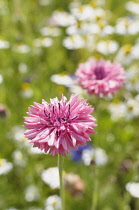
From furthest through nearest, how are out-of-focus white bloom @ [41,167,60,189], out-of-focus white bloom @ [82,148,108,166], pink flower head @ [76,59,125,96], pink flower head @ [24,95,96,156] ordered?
out-of-focus white bloom @ [82,148,108,166], out-of-focus white bloom @ [41,167,60,189], pink flower head @ [76,59,125,96], pink flower head @ [24,95,96,156]

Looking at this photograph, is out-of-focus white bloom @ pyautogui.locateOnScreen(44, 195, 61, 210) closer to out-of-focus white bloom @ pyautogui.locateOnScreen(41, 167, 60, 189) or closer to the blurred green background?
out-of-focus white bloom @ pyautogui.locateOnScreen(41, 167, 60, 189)

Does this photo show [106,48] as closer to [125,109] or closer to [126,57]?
[126,57]

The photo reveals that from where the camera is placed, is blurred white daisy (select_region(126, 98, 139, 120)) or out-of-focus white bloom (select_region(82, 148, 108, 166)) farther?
blurred white daisy (select_region(126, 98, 139, 120))

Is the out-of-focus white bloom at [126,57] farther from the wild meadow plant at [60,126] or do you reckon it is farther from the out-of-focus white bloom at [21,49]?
the wild meadow plant at [60,126]

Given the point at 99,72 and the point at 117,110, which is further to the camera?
the point at 117,110

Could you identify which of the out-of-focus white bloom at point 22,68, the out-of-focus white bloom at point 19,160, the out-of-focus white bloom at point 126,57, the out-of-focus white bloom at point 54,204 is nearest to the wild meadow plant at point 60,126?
the out-of-focus white bloom at point 54,204

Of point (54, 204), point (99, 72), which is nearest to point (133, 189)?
point (54, 204)

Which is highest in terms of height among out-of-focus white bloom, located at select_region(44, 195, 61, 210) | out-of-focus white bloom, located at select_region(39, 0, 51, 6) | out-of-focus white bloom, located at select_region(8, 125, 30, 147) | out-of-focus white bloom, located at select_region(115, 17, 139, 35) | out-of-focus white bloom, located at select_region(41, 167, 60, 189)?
out-of-focus white bloom, located at select_region(39, 0, 51, 6)

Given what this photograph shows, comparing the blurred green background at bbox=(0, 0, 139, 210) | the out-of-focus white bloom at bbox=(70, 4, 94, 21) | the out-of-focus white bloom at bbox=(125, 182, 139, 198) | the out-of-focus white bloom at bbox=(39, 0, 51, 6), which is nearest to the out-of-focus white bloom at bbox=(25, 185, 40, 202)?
the blurred green background at bbox=(0, 0, 139, 210)
